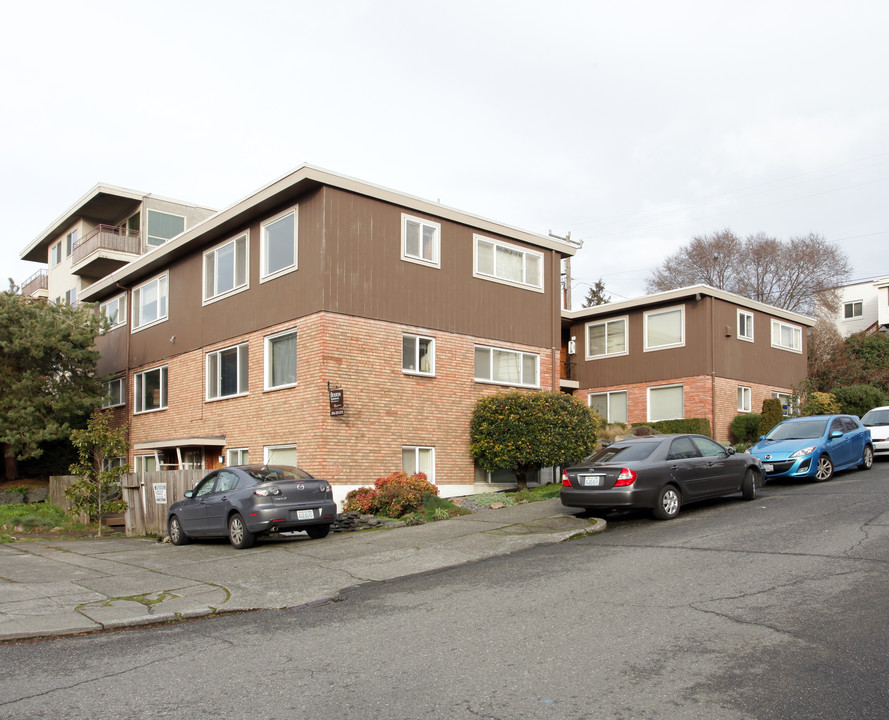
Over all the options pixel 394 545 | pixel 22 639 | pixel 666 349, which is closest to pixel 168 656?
pixel 22 639

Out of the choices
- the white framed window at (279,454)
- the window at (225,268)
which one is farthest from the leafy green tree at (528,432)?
the window at (225,268)

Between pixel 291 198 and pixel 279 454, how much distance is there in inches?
224

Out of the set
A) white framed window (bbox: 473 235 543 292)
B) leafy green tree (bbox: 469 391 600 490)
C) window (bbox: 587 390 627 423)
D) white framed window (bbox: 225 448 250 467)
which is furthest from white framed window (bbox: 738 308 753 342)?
white framed window (bbox: 225 448 250 467)

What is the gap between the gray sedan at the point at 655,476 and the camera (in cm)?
1320

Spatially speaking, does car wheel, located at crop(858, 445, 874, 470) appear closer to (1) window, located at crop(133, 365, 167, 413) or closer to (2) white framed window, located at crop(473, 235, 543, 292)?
(2) white framed window, located at crop(473, 235, 543, 292)

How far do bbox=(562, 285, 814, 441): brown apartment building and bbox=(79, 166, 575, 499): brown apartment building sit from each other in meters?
7.54

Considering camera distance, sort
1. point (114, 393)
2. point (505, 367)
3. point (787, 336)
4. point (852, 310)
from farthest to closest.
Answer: point (852, 310), point (787, 336), point (114, 393), point (505, 367)

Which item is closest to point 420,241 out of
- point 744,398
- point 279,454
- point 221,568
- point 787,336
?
point 279,454

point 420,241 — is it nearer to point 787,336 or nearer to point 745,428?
point 745,428

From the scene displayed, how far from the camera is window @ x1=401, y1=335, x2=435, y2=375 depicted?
736 inches

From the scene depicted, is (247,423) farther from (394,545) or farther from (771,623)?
(771,623)

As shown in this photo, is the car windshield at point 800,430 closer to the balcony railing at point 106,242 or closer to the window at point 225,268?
the window at point 225,268

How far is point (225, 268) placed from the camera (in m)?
20.7

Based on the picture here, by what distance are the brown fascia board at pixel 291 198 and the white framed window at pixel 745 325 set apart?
9.40 m
